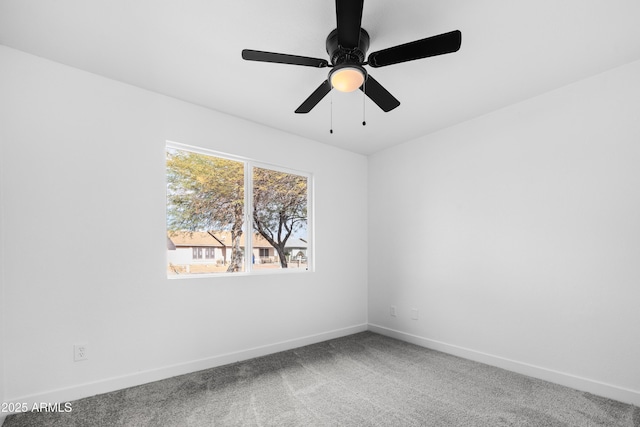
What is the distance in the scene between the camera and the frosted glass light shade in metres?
1.76

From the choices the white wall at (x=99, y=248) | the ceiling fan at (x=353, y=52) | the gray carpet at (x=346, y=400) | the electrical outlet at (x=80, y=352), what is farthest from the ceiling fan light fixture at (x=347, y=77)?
the electrical outlet at (x=80, y=352)

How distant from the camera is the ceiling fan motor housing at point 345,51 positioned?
177cm

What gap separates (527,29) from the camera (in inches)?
75.5

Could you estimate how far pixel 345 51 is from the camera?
1768 millimetres

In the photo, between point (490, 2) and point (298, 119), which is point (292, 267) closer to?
point (298, 119)

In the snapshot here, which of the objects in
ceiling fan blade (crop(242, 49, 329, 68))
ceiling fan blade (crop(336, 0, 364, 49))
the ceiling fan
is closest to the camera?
ceiling fan blade (crop(336, 0, 364, 49))

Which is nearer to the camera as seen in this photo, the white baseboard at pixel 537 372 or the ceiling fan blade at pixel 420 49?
the ceiling fan blade at pixel 420 49

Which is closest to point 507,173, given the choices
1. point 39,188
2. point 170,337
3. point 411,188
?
point 411,188

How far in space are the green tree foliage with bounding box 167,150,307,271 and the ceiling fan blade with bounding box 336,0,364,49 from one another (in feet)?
6.34

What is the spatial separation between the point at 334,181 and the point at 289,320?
A: 1792mm

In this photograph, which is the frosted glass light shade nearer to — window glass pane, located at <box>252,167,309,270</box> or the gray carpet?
window glass pane, located at <box>252,167,309,270</box>

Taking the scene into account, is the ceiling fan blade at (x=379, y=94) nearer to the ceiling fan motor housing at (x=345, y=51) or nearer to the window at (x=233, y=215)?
the ceiling fan motor housing at (x=345, y=51)

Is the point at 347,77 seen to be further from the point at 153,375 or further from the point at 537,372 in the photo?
the point at 537,372

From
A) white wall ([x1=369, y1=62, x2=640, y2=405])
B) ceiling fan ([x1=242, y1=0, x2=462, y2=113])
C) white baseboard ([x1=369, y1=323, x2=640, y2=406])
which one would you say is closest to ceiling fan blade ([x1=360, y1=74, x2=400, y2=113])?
ceiling fan ([x1=242, y1=0, x2=462, y2=113])
